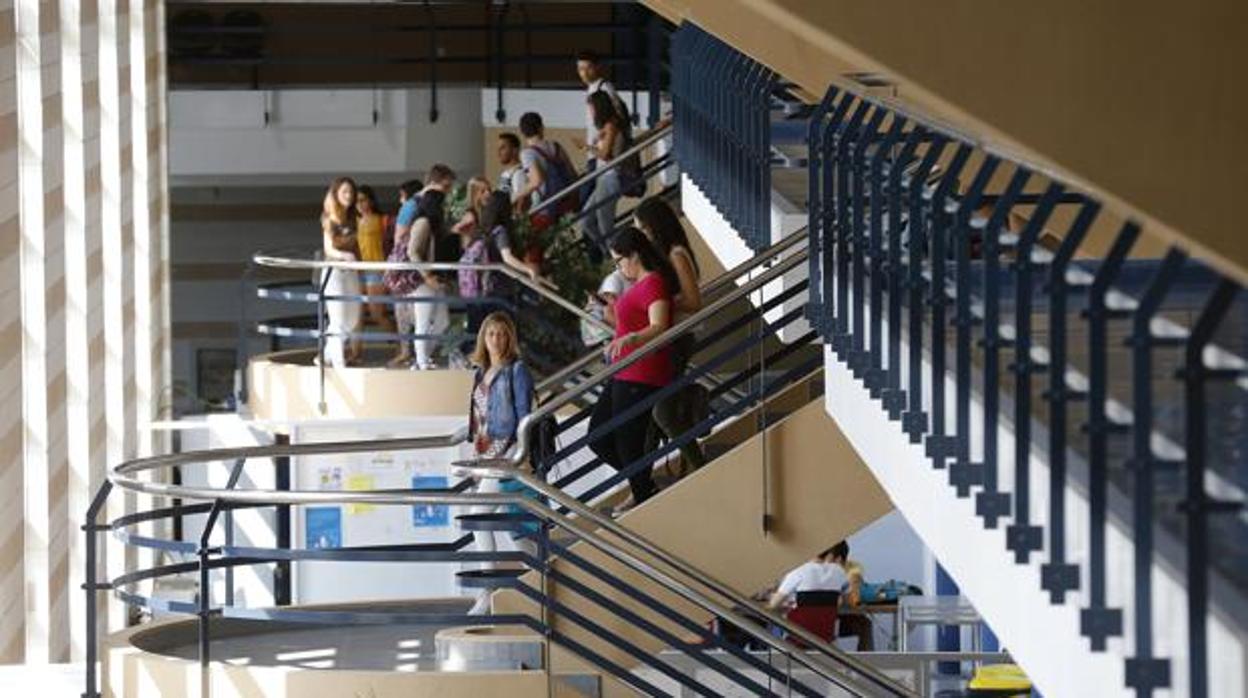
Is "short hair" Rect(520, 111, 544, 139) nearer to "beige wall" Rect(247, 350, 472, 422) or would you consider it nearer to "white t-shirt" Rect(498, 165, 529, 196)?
"white t-shirt" Rect(498, 165, 529, 196)

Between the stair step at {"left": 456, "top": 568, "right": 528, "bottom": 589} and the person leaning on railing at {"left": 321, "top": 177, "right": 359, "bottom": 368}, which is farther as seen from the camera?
the person leaning on railing at {"left": 321, "top": 177, "right": 359, "bottom": 368}

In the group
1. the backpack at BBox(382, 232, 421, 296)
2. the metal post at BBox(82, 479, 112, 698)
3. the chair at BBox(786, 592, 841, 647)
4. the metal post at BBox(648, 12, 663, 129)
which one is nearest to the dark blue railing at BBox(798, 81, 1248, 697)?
the metal post at BBox(82, 479, 112, 698)

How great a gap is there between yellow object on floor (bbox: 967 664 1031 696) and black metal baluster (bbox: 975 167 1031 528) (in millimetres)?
5621

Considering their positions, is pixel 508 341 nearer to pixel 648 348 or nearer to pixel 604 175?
pixel 648 348

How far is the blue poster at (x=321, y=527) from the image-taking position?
20984 mm

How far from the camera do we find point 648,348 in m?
13.7

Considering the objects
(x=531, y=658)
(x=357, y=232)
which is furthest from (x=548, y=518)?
(x=357, y=232)

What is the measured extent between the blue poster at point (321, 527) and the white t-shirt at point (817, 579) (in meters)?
3.12

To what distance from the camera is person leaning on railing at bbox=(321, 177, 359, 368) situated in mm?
21750

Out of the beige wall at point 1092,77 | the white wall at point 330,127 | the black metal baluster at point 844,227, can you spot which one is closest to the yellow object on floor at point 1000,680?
the black metal baluster at point 844,227

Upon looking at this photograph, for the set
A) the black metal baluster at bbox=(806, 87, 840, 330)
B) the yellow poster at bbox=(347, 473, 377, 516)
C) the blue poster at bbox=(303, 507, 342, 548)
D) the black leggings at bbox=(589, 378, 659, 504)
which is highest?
the black metal baluster at bbox=(806, 87, 840, 330)

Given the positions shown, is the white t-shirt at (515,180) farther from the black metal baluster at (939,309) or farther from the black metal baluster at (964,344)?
the black metal baluster at (964,344)

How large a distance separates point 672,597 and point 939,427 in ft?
17.4

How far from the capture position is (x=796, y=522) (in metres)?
13.7
